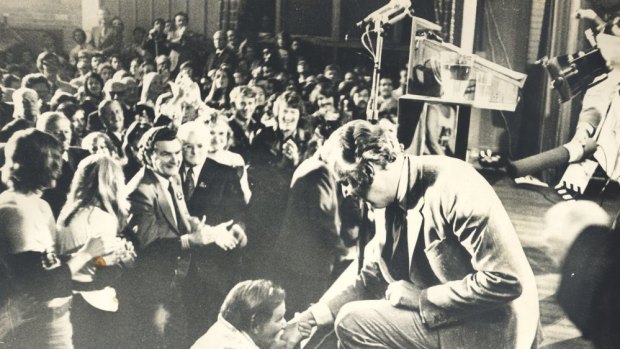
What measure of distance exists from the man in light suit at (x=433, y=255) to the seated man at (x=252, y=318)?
398 millimetres

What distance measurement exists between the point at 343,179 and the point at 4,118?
1.63 metres

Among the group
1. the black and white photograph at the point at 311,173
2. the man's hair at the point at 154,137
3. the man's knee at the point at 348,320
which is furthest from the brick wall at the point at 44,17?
the man's knee at the point at 348,320

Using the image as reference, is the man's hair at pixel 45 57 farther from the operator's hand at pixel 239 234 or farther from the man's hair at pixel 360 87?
the man's hair at pixel 360 87

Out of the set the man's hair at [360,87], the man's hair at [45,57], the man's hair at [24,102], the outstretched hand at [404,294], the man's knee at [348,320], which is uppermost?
the man's hair at [45,57]

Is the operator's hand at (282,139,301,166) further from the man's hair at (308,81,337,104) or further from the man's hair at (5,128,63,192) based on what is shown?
the man's hair at (5,128,63,192)

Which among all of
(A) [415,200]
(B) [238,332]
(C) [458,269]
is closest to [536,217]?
(C) [458,269]

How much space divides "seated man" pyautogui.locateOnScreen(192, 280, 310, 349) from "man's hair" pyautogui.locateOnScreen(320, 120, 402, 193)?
0.66m

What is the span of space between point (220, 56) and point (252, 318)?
1244 millimetres

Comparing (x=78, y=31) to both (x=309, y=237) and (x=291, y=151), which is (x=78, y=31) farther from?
(x=309, y=237)

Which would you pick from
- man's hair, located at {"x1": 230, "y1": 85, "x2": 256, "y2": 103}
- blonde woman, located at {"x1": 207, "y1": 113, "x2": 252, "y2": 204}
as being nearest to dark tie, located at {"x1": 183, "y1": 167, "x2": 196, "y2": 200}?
blonde woman, located at {"x1": 207, "y1": 113, "x2": 252, "y2": 204}

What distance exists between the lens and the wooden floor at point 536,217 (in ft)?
10.2

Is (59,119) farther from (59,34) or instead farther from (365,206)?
(365,206)

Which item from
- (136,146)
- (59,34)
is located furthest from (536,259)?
(59,34)

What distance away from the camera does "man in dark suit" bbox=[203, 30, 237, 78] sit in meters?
3.12
